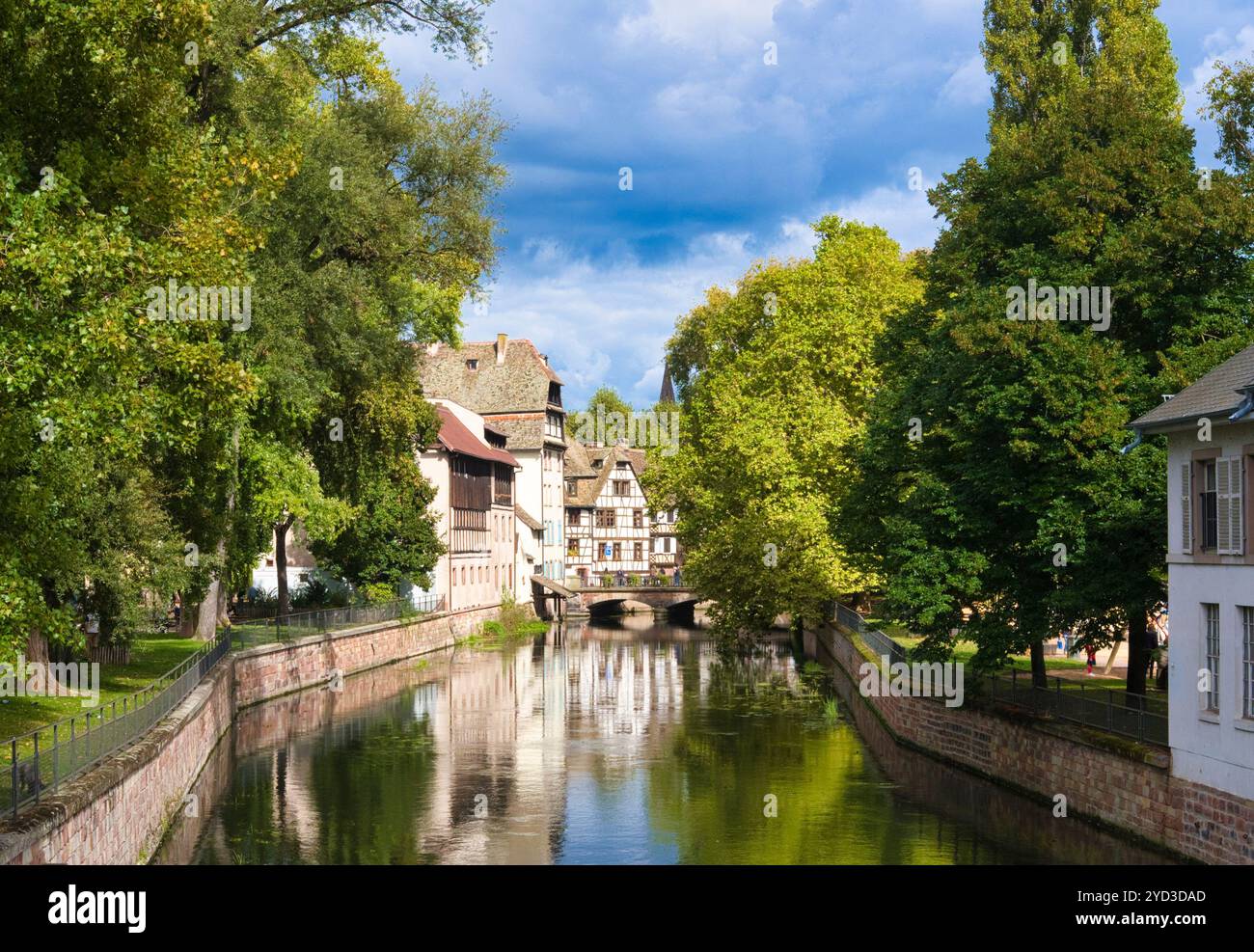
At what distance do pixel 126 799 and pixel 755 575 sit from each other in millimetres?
34297

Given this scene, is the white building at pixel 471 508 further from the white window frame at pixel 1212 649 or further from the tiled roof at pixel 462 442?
the white window frame at pixel 1212 649

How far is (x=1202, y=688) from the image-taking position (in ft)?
65.9

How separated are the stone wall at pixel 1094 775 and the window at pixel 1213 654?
4.06 feet

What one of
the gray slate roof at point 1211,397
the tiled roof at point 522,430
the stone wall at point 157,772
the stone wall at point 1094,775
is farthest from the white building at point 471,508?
the gray slate roof at point 1211,397

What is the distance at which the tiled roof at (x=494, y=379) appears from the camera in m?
87.1

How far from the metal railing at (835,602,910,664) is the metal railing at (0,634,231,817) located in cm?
1747

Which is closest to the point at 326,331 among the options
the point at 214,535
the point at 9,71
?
the point at 214,535

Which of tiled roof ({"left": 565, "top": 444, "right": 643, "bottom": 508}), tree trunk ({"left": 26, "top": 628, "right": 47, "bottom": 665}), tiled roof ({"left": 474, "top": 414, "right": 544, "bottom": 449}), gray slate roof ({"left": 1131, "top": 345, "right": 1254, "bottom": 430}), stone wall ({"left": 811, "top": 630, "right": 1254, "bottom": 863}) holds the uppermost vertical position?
tiled roof ({"left": 474, "top": 414, "right": 544, "bottom": 449})

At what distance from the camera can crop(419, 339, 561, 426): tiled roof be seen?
87.1 m

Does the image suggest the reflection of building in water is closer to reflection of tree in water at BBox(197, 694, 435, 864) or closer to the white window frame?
reflection of tree in water at BBox(197, 694, 435, 864)

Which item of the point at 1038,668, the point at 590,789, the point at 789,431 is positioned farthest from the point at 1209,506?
the point at 789,431

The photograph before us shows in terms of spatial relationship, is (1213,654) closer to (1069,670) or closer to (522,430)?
(1069,670)

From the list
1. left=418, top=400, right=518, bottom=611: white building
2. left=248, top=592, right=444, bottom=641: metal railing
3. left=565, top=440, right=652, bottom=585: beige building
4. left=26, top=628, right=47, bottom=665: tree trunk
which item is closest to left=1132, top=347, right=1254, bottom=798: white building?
left=26, top=628, right=47, bottom=665: tree trunk
